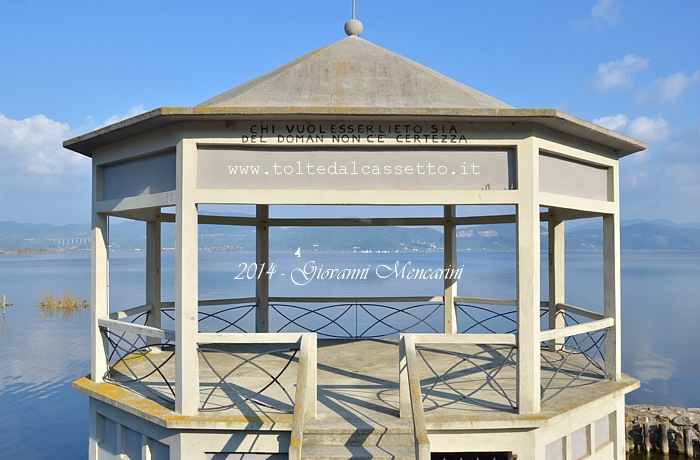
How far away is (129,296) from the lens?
59.8 meters

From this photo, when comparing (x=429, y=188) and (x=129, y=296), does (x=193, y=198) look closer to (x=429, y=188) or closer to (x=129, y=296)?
(x=429, y=188)

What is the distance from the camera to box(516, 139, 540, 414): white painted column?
289 inches

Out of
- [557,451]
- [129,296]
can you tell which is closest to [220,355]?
[557,451]

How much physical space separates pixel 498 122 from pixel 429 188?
1.22 metres

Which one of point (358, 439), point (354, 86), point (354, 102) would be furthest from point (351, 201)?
point (358, 439)

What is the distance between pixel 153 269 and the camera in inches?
473

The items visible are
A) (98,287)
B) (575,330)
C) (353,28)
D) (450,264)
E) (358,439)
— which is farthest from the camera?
(450,264)

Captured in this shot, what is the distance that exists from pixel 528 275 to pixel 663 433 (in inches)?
459

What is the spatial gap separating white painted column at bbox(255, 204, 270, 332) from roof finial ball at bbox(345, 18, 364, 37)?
16.0 ft

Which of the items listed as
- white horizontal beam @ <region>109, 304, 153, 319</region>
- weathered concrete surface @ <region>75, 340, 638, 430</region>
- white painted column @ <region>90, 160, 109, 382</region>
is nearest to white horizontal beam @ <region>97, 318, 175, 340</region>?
white painted column @ <region>90, 160, 109, 382</region>

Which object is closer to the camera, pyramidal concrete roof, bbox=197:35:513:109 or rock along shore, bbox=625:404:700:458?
pyramidal concrete roof, bbox=197:35:513:109

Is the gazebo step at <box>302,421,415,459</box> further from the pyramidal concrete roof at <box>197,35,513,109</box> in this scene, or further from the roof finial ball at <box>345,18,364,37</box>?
the roof finial ball at <box>345,18,364,37</box>

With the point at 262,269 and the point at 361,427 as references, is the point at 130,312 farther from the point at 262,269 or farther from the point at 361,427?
the point at 361,427

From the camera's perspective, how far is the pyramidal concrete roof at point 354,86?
7.94m
